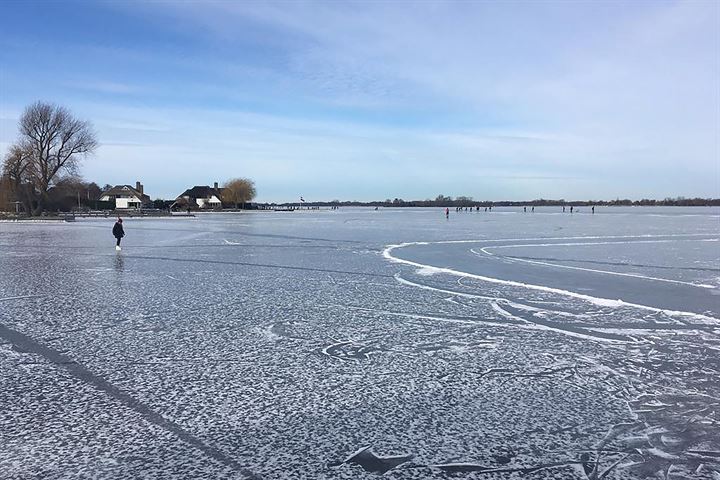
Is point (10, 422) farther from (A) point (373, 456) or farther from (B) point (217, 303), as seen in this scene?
(B) point (217, 303)

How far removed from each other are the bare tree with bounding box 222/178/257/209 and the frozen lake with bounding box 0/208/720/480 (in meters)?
105

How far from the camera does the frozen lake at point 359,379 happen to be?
3971 mm

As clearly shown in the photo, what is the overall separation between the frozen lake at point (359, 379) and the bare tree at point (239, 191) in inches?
4127

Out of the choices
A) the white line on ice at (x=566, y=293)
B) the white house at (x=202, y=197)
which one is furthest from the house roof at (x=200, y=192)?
the white line on ice at (x=566, y=293)

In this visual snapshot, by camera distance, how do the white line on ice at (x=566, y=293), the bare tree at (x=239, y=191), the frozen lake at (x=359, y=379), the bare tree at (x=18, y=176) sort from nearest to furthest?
the frozen lake at (x=359, y=379) < the white line on ice at (x=566, y=293) < the bare tree at (x=18, y=176) < the bare tree at (x=239, y=191)

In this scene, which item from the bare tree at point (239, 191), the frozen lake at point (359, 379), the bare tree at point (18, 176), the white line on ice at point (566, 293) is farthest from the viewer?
the bare tree at point (239, 191)

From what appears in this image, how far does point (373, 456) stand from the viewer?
4012mm

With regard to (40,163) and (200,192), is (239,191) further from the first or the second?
(40,163)

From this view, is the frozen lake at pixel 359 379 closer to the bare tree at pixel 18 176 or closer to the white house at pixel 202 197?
the bare tree at pixel 18 176

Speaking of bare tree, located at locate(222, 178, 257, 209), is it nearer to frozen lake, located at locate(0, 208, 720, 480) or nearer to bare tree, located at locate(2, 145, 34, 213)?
bare tree, located at locate(2, 145, 34, 213)

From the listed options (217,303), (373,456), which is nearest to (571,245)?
(217,303)

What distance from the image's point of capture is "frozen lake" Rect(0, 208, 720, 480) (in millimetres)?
3971

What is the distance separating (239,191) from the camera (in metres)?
116

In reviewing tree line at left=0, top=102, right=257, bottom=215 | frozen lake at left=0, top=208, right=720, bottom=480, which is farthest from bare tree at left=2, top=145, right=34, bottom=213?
frozen lake at left=0, top=208, right=720, bottom=480
